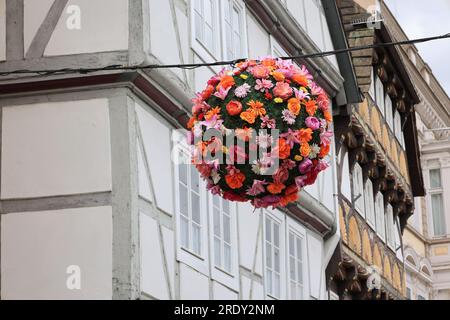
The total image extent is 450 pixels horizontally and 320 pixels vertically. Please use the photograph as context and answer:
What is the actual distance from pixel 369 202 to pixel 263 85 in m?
13.3

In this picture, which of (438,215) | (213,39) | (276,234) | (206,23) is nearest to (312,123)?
(206,23)

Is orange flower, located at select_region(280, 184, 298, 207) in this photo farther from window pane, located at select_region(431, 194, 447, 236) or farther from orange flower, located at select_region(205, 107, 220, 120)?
window pane, located at select_region(431, 194, 447, 236)

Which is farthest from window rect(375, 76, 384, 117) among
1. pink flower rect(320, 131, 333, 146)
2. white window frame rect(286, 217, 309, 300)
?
pink flower rect(320, 131, 333, 146)

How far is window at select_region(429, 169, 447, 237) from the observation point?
3781 centimetres

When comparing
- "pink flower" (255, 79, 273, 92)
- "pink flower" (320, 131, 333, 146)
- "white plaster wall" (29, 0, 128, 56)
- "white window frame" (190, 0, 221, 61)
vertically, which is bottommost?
"pink flower" (320, 131, 333, 146)

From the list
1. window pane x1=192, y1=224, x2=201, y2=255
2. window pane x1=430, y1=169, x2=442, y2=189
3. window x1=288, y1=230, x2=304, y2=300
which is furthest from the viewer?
window pane x1=430, y1=169, x2=442, y2=189

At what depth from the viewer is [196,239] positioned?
45.5 feet

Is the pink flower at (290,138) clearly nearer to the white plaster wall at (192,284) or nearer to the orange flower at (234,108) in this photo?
the orange flower at (234,108)

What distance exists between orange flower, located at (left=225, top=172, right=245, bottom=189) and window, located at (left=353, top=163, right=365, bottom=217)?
11338 mm

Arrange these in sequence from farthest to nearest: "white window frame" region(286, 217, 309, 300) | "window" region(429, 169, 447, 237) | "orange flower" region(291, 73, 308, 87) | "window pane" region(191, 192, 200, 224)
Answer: "window" region(429, 169, 447, 237), "white window frame" region(286, 217, 309, 300), "window pane" region(191, 192, 200, 224), "orange flower" region(291, 73, 308, 87)

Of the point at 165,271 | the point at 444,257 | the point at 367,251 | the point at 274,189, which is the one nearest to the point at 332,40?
the point at 367,251

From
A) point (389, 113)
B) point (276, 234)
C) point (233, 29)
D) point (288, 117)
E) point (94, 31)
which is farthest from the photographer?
point (389, 113)

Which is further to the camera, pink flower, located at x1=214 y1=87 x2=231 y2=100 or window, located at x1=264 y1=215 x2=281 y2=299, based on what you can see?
window, located at x1=264 y1=215 x2=281 y2=299

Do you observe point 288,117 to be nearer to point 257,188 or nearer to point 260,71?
point 260,71
